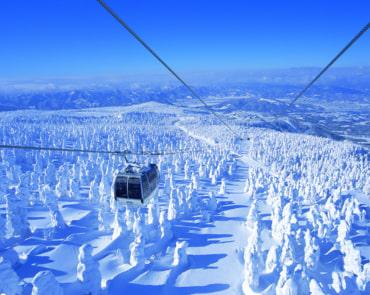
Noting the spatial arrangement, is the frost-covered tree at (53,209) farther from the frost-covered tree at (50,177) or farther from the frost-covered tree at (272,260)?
the frost-covered tree at (272,260)

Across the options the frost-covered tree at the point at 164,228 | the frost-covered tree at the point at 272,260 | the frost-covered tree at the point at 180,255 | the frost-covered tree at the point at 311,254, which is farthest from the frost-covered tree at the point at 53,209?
the frost-covered tree at the point at 311,254

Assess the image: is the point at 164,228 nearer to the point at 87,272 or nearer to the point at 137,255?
the point at 137,255

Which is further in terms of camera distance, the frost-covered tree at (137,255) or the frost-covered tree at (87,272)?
the frost-covered tree at (137,255)

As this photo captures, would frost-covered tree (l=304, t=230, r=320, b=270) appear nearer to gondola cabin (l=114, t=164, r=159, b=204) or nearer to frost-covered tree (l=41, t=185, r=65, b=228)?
gondola cabin (l=114, t=164, r=159, b=204)

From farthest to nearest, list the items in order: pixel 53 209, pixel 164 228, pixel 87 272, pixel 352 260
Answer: pixel 53 209
pixel 164 228
pixel 352 260
pixel 87 272

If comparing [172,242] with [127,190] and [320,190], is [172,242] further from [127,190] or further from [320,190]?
[320,190]

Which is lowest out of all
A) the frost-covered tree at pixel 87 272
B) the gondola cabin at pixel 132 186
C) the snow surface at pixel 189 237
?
the snow surface at pixel 189 237

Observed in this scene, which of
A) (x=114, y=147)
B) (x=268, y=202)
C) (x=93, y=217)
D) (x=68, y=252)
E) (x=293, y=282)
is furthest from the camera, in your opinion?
(x=114, y=147)

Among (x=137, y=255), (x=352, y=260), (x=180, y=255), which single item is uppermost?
(x=137, y=255)

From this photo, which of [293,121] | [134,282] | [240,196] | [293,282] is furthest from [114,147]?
[293,121]

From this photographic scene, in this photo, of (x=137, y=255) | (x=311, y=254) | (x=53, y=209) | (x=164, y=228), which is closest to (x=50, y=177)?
(x=53, y=209)

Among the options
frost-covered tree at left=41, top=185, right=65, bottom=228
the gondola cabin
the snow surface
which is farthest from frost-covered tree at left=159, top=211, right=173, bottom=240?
the gondola cabin
